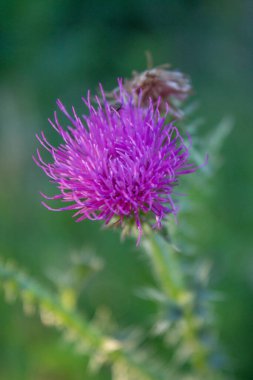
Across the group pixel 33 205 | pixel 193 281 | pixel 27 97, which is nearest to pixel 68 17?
pixel 27 97

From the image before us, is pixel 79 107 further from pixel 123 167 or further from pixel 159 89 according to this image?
pixel 123 167

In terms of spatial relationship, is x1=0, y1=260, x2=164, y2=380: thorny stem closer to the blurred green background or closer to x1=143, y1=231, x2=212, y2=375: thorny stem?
x1=143, y1=231, x2=212, y2=375: thorny stem

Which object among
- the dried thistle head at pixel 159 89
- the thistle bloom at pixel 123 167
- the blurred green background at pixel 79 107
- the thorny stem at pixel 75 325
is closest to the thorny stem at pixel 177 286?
the thorny stem at pixel 75 325

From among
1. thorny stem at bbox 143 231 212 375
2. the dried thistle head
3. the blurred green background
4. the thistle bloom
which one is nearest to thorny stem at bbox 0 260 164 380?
thorny stem at bbox 143 231 212 375

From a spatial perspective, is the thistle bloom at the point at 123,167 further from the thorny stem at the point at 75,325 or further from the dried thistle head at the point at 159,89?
the thorny stem at the point at 75,325

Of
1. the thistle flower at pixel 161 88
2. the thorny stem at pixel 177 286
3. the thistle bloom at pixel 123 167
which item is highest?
the thistle flower at pixel 161 88

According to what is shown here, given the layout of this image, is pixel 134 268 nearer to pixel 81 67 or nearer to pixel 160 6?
pixel 81 67

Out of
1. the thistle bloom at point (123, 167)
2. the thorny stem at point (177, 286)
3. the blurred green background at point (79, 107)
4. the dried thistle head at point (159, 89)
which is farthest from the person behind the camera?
the blurred green background at point (79, 107)
